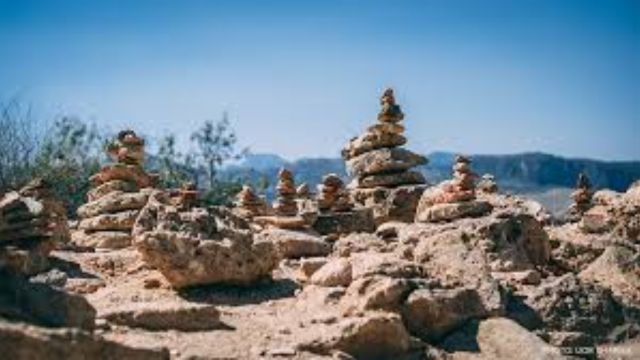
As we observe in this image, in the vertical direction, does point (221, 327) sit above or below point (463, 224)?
below

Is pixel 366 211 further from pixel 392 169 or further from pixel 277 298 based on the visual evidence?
pixel 277 298

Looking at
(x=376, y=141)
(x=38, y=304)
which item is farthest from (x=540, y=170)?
(x=38, y=304)

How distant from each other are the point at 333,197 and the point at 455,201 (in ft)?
18.2

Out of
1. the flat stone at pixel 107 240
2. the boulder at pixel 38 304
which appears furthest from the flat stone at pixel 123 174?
the boulder at pixel 38 304

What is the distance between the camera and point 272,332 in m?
10.3

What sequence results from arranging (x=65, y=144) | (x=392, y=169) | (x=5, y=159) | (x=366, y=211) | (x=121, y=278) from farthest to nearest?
(x=65, y=144) → (x=5, y=159) → (x=392, y=169) → (x=366, y=211) → (x=121, y=278)

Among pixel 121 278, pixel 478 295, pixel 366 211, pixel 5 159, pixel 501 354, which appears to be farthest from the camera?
pixel 5 159

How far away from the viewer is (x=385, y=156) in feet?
76.9

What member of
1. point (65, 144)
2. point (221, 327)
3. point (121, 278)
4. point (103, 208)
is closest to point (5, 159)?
point (65, 144)

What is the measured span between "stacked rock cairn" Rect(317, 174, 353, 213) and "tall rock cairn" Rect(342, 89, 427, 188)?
160 cm

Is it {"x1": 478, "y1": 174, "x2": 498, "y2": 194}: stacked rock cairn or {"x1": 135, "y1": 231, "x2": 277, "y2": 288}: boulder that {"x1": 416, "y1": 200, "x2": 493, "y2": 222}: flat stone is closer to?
{"x1": 135, "y1": 231, "x2": 277, "y2": 288}: boulder

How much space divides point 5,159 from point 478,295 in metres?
34.7

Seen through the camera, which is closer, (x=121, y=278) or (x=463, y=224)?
(x=121, y=278)

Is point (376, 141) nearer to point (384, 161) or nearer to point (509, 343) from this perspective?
point (384, 161)
